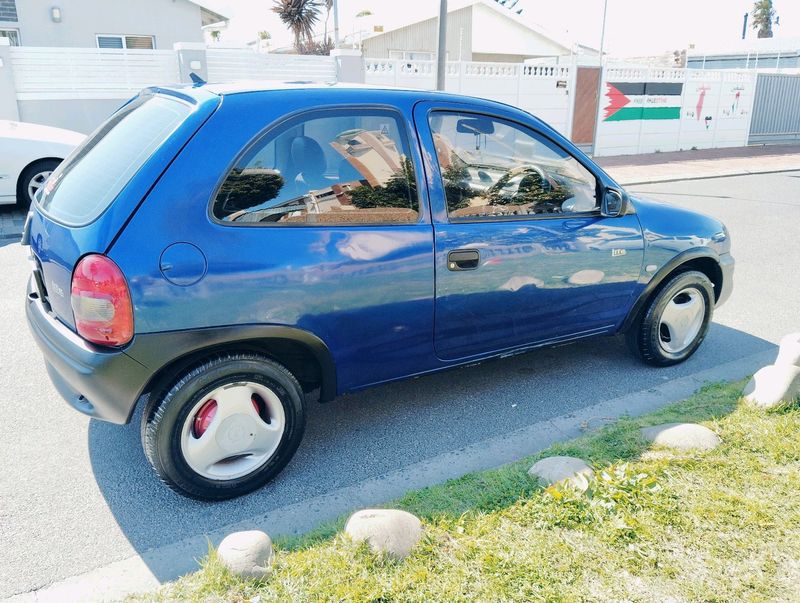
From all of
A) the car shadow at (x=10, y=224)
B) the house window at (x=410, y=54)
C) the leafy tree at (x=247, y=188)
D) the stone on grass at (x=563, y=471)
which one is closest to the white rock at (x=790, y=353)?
the stone on grass at (x=563, y=471)

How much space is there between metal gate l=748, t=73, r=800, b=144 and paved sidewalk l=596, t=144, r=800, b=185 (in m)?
1.54

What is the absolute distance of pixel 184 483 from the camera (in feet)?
9.82

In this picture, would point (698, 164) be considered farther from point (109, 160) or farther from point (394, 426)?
point (109, 160)

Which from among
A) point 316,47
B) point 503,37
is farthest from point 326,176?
point 316,47

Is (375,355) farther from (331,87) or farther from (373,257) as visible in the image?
(331,87)

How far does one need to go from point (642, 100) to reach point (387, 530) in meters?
19.1

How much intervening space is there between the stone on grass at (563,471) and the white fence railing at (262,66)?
40.1ft

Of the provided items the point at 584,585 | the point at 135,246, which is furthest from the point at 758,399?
the point at 135,246

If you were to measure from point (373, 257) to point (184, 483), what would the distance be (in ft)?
4.39

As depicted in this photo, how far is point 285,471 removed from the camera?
338 centimetres

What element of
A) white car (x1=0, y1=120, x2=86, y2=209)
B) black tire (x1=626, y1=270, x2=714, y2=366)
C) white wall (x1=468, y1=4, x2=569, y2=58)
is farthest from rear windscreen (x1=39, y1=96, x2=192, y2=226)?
white wall (x1=468, y1=4, x2=569, y2=58)

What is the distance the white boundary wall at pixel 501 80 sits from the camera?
49.0 feet

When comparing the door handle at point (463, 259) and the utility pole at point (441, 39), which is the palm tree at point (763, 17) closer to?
the utility pole at point (441, 39)

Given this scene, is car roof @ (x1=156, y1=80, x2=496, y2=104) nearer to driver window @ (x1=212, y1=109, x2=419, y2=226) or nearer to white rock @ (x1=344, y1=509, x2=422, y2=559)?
driver window @ (x1=212, y1=109, x2=419, y2=226)
